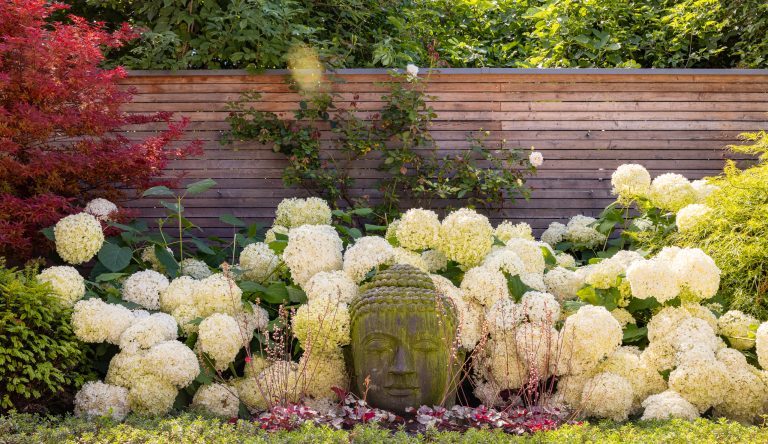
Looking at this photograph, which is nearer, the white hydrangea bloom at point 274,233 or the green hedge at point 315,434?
the green hedge at point 315,434

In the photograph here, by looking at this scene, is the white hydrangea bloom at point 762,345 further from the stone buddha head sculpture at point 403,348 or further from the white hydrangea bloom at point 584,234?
the white hydrangea bloom at point 584,234

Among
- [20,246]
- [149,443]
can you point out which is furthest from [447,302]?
[20,246]

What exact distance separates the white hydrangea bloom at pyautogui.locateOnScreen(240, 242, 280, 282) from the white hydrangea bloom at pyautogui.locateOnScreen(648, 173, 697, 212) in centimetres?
244

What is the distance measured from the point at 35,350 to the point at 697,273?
3.11m

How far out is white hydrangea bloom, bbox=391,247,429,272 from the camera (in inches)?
166

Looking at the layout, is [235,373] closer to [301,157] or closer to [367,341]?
[367,341]

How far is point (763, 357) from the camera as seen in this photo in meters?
3.78

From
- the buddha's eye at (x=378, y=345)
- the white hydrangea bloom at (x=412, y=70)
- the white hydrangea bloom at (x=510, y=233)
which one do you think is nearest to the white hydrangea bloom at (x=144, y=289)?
the buddha's eye at (x=378, y=345)

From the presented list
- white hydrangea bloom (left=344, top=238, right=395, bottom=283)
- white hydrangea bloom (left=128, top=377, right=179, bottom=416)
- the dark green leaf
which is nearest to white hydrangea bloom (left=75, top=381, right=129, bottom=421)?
white hydrangea bloom (left=128, top=377, right=179, bottom=416)

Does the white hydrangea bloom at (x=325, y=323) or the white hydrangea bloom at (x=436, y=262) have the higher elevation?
the white hydrangea bloom at (x=436, y=262)

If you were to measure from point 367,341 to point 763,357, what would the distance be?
1878mm

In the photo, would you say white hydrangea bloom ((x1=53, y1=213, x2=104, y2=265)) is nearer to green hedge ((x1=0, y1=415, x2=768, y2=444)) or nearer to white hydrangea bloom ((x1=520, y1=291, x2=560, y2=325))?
Answer: green hedge ((x1=0, y1=415, x2=768, y2=444))

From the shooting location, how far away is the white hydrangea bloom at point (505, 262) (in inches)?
169

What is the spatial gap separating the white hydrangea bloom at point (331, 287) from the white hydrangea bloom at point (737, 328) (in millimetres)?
1888
